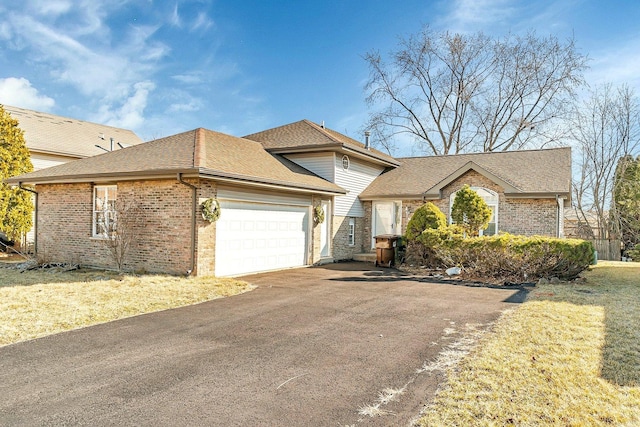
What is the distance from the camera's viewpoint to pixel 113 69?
66.2 ft

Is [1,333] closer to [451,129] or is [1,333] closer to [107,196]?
[107,196]

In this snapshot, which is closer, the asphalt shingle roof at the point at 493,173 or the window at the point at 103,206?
the window at the point at 103,206

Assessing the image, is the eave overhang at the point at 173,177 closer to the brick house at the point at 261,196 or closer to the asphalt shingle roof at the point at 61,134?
the brick house at the point at 261,196

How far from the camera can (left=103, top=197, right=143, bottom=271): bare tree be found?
37.2 feet

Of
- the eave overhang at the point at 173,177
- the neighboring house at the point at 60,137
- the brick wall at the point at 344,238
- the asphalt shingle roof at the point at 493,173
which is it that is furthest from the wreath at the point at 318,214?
the neighboring house at the point at 60,137

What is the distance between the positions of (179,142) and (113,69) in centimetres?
994

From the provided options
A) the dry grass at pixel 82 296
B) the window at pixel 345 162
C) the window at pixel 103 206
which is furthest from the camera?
the window at pixel 345 162

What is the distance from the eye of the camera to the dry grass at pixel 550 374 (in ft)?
11.6

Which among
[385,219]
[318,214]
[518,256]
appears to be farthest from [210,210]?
[385,219]

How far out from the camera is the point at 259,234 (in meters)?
12.7

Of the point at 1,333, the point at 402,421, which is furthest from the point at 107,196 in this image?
the point at 402,421

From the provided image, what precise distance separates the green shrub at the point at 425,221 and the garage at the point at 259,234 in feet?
12.1

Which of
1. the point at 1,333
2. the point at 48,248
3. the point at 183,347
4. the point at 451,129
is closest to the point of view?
the point at 183,347

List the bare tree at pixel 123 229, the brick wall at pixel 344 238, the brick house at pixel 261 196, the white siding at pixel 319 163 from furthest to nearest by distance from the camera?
the brick wall at pixel 344 238 < the white siding at pixel 319 163 < the bare tree at pixel 123 229 < the brick house at pixel 261 196
